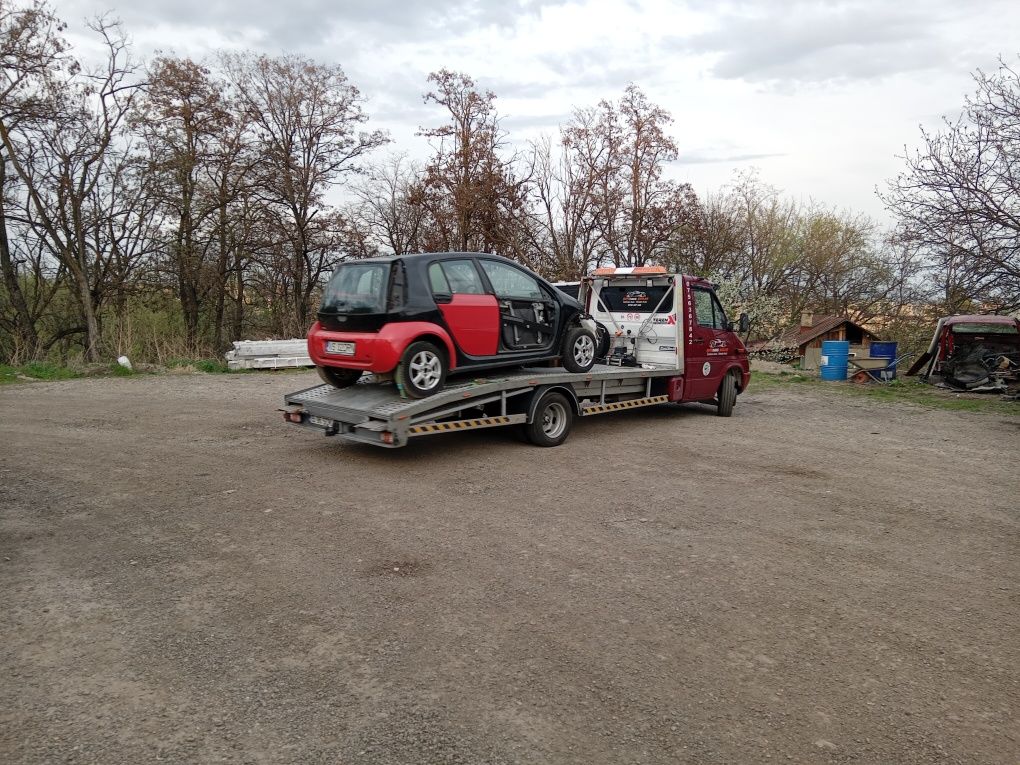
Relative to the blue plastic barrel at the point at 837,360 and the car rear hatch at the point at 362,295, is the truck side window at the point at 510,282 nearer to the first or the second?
the car rear hatch at the point at 362,295

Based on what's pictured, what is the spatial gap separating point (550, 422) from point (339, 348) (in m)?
2.84

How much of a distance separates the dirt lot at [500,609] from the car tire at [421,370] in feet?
2.95

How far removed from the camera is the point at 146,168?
19734 millimetres

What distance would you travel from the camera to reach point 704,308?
1054 centimetres

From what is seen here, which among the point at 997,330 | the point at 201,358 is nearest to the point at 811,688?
the point at 997,330

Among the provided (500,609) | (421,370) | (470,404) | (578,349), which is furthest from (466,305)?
(500,609)

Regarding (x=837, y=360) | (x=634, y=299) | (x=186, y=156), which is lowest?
(x=837, y=360)

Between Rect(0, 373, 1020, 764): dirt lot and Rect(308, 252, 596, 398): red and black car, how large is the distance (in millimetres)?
1171

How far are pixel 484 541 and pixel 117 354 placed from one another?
15.6m

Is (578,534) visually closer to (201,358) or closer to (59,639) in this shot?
(59,639)

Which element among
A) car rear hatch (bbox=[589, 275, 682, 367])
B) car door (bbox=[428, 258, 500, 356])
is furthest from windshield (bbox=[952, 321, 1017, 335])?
car door (bbox=[428, 258, 500, 356])

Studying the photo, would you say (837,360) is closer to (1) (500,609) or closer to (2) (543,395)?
(2) (543,395)

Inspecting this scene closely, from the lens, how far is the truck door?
10203mm

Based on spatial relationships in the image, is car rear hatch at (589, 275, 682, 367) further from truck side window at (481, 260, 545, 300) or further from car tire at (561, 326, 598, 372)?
truck side window at (481, 260, 545, 300)
